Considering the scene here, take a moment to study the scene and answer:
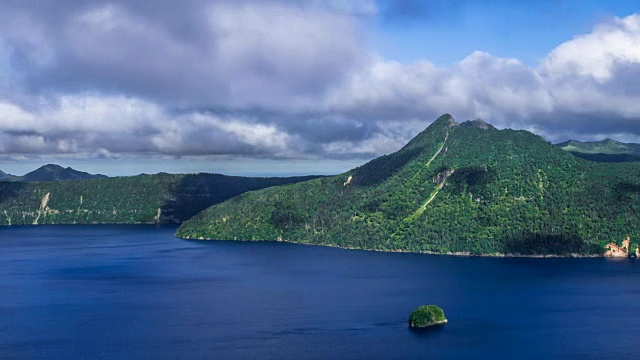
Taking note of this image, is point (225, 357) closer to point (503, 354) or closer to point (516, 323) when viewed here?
point (503, 354)

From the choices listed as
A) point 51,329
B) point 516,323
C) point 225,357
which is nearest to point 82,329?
point 51,329

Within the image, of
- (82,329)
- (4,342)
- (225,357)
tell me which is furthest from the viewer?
(82,329)

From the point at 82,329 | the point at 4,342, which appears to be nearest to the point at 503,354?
the point at 82,329

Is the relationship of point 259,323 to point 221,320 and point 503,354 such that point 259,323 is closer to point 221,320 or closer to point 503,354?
point 221,320

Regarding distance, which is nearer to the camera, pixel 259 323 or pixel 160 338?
pixel 160 338

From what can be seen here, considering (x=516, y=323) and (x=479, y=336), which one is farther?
(x=516, y=323)

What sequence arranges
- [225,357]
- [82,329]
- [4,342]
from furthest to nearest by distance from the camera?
[82,329], [4,342], [225,357]
